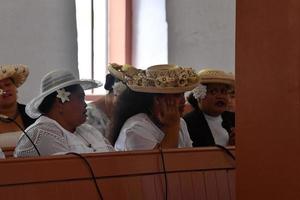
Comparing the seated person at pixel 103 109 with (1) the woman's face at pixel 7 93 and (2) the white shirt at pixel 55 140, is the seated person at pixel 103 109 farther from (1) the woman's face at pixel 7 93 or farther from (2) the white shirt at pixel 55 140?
(2) the white shirt at pixel 55 140

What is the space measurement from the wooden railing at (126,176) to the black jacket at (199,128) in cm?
100

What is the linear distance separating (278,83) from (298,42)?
0.09 m

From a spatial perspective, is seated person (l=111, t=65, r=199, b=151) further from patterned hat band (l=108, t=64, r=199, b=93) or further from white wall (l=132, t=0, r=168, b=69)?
white wall (l=132, t=0, r=168, b=69)

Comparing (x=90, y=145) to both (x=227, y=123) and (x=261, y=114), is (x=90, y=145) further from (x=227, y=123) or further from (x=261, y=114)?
(x=261, y=114)

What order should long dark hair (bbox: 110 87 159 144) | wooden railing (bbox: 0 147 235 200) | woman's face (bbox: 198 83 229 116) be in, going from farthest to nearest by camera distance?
woman's face (bbox: 198 83 229 116)
long dark hair (bbox: 110 87 159 144)
wooden railing (bbox: 0 147 235 200)

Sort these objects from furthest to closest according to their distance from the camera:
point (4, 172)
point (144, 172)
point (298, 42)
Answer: point (144, 172) → point (4, 172) → point (298, 42)

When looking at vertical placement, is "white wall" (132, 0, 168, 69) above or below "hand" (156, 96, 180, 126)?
above

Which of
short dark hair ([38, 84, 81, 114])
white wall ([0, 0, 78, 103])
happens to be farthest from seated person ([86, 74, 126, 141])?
white wall ([0, 0, 78, 103])

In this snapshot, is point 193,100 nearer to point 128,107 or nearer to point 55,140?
point 128,107

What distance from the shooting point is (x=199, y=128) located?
3.56m

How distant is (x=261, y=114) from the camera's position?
1.27 meters

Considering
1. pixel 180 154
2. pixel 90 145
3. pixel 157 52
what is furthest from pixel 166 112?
pixel 157 52

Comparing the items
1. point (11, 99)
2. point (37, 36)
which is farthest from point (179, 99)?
point (37, 36)

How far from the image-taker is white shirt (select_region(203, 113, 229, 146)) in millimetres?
3596
